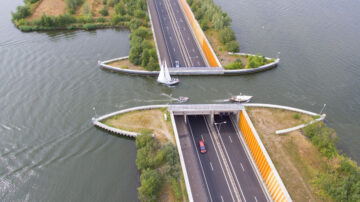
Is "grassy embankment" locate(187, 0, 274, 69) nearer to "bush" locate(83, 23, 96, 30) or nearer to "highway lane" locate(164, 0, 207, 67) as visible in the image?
"highway lane" locate(164, 0, 207, 67)

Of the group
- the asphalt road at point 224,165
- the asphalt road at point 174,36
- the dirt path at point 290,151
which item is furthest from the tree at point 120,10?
the dirt path at point 290,151

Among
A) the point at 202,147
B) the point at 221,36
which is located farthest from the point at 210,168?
the point at 221,36

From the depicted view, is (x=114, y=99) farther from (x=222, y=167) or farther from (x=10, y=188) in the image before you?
(x=222, y=167)

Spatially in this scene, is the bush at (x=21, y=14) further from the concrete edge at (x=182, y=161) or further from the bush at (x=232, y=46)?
the concrete edge at (x=182, y=161)

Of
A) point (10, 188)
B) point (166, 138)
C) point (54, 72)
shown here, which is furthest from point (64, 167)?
point (54, 72)

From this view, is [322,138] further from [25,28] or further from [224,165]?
[25,28]
